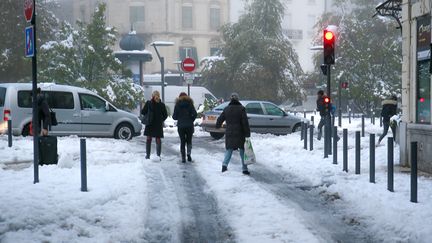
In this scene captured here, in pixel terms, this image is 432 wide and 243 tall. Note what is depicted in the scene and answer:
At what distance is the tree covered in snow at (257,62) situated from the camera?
40.8 meters

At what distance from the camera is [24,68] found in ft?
120

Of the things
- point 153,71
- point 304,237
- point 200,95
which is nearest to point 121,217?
point 304,237

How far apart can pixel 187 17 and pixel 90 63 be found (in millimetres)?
32242

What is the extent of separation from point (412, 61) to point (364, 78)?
2840 cm

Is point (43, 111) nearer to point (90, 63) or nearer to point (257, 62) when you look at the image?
point (90, 63)

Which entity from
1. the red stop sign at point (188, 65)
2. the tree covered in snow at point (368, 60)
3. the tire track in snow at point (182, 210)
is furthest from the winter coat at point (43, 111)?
the tree covered in snow at point (368, 60)

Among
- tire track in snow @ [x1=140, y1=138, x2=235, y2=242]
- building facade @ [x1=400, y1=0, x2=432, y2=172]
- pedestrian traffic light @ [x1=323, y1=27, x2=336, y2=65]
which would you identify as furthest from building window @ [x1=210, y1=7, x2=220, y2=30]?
tire track in snow @ [x1=140, y1=138, x2=235, y2=242]

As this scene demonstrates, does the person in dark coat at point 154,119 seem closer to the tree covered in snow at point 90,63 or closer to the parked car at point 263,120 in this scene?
the parked car at point 263,120

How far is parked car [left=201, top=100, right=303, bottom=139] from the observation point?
784 inches

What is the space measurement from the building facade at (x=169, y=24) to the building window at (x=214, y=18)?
0.34ft

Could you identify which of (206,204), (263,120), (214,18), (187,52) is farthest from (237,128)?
(214,18)

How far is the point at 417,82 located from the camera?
40.3 feet

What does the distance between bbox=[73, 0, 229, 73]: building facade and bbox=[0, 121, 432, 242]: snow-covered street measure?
44.0 meters

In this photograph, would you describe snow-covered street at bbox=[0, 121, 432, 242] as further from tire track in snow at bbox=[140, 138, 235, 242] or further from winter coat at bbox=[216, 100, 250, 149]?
winter coat at bbox=[216, 100, 250, 149]
